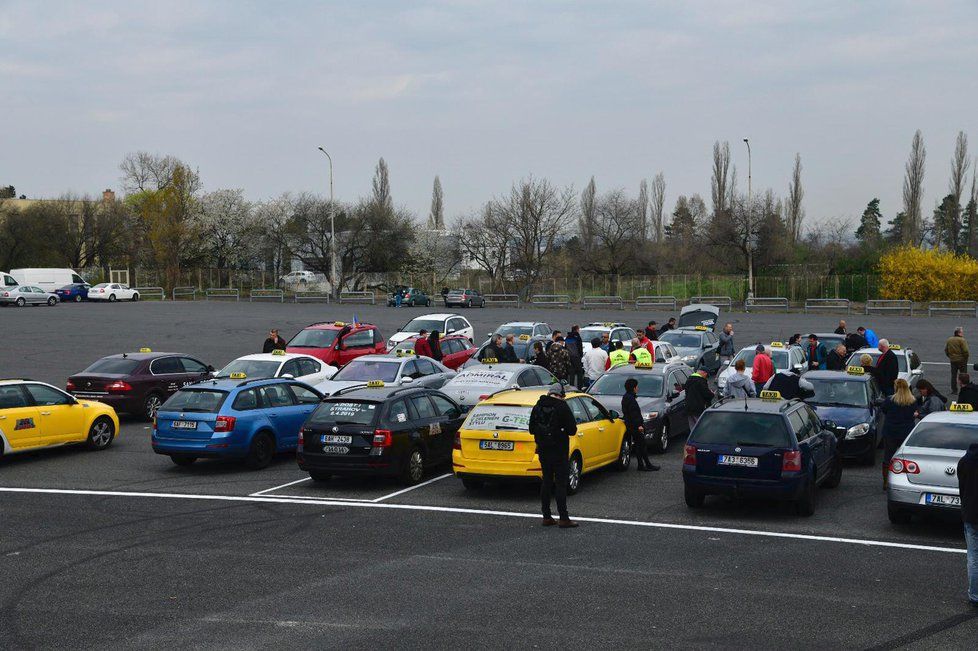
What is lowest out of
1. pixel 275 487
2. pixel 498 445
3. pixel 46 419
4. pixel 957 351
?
pixel 275 487

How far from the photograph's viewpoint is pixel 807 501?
12.6 m

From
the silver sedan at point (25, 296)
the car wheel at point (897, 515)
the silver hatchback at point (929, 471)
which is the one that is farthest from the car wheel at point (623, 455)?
the silver sedan at point (25, 296)

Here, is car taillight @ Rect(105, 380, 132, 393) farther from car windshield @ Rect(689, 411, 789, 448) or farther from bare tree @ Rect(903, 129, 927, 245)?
bare tree @ Rect(903, 129, 927, 245)

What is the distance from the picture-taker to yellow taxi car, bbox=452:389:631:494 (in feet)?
44.5

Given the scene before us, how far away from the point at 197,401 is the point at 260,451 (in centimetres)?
132

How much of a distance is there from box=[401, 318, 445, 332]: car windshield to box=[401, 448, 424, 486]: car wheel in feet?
57.4

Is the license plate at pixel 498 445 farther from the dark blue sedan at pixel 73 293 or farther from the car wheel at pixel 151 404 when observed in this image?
the dark blue sedan at pixel 73 293

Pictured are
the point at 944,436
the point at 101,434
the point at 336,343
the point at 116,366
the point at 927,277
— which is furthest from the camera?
the point at 927,277

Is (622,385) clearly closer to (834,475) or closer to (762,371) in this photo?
(762,371)

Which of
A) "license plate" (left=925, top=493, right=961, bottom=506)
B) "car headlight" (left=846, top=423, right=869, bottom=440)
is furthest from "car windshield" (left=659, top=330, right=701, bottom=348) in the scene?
"license plate" (left=925, top=493, right=961, bottom=506)

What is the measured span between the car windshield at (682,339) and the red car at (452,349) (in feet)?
19.5

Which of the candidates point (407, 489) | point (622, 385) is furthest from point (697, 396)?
point (407, 489)

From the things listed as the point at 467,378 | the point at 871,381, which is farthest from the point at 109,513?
the point at 871,381

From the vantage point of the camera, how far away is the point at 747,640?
25.5 feet
